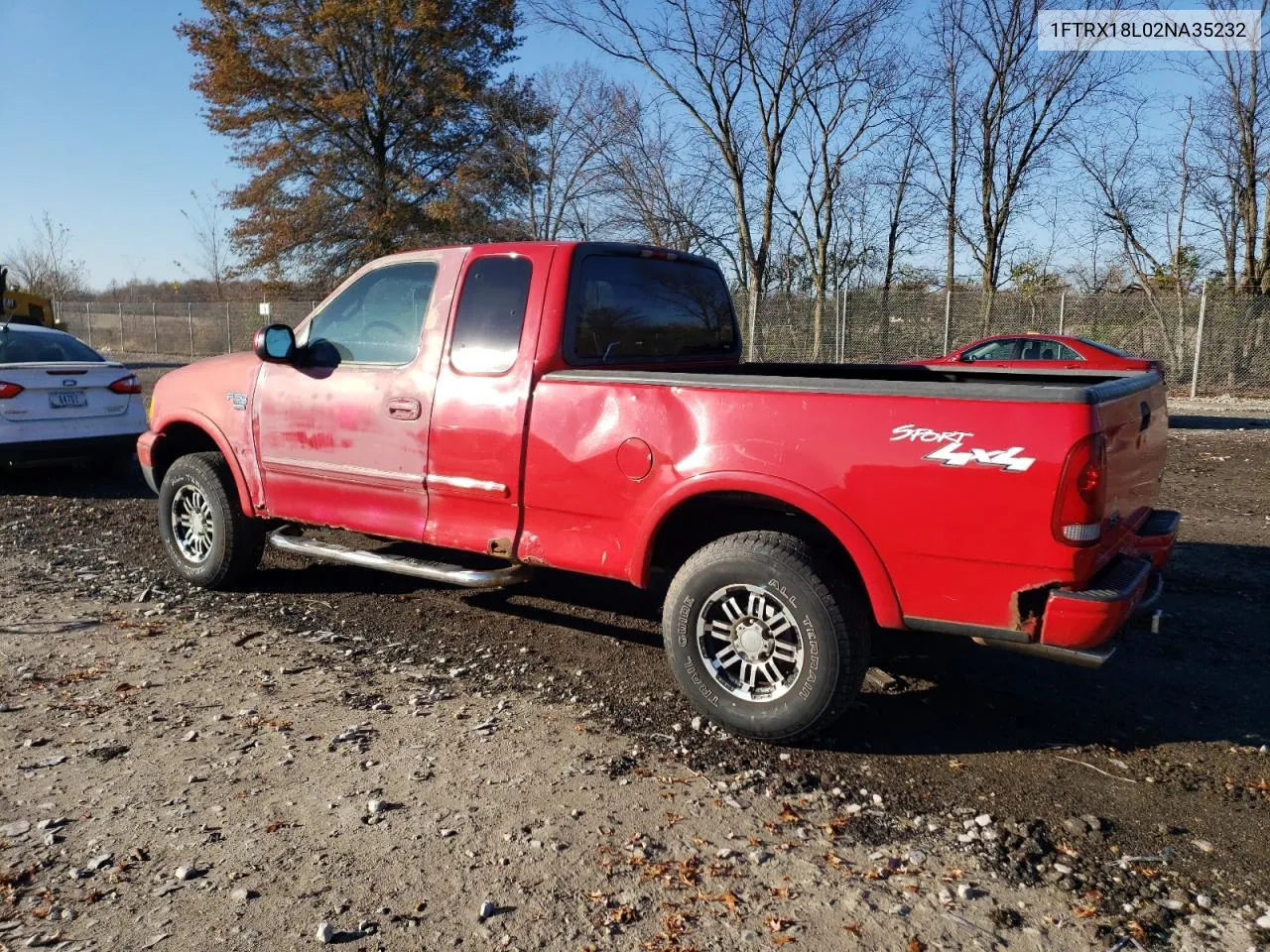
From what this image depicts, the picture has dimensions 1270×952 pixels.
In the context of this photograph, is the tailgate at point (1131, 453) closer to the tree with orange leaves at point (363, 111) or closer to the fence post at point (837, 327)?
the fence post at point (837, 327)

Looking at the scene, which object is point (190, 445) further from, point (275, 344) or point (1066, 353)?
point (1066, 353)

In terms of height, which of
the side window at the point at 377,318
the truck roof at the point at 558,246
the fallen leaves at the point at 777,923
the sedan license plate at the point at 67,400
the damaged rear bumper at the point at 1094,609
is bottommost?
the fallen leaves at the point at 777,923

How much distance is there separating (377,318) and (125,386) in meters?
5.45

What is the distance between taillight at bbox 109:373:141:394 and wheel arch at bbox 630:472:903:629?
274 inches

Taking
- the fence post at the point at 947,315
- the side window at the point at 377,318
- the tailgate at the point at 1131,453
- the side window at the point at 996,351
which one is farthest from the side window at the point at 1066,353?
the side window at the point at 377,318

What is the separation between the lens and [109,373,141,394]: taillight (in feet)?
30.6

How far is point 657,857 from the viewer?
3139 mm

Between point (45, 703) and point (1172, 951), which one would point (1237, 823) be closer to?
point (1172, 951)

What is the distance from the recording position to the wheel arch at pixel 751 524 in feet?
12.2

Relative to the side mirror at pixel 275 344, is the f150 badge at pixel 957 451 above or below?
below

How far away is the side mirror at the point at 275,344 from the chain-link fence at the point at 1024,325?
660 inches

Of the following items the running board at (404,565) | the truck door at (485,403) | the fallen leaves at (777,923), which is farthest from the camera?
the running board at (404,565)

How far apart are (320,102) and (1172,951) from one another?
107 ft

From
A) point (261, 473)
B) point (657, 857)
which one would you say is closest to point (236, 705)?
point (261, 473)
